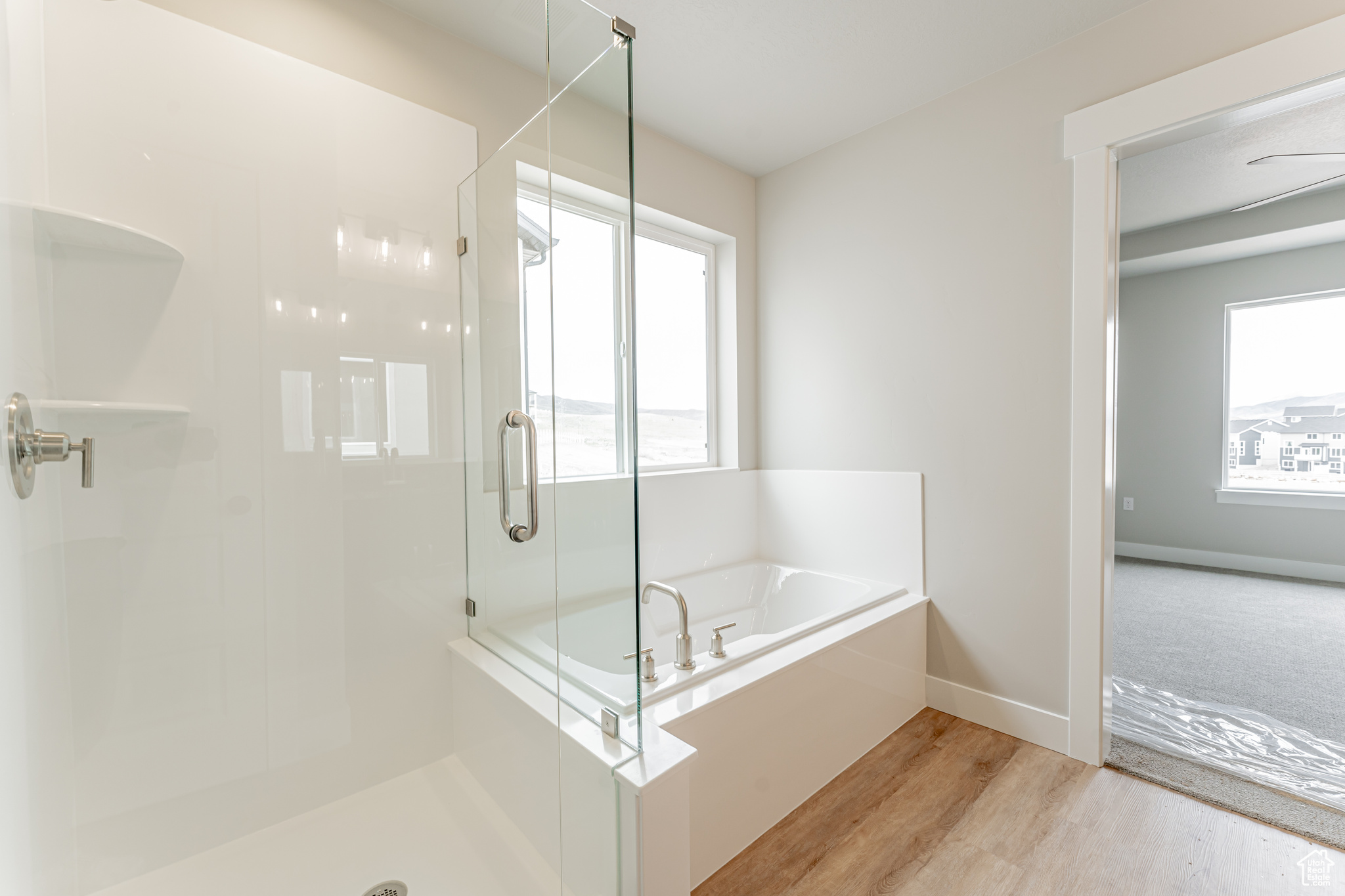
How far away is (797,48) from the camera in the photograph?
2.02 metres

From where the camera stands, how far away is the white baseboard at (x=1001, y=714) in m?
2.04

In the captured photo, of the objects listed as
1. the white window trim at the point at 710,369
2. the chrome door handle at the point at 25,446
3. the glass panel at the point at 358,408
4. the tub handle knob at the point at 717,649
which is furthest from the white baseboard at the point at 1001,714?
the chrome door handle at the point at 25,446

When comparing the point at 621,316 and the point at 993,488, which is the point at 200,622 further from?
the point at 993,488

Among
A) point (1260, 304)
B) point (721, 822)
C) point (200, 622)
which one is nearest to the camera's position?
point (200, 622)

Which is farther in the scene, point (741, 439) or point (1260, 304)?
point (1260, 304)

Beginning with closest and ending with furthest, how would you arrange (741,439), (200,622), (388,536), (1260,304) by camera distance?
1. (200,622)
2. (388,536)
3. (741,439)
4. (1260,304)

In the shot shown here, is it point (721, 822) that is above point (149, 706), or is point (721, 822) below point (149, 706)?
below

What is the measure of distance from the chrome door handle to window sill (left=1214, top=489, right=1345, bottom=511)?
6.33 m

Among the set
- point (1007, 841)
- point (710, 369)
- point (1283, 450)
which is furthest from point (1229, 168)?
point (1007, 841)

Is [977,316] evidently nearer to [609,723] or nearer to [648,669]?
[648,669]

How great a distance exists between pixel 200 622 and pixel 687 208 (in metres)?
2.38

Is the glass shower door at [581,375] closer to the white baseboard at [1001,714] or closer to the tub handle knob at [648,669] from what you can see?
the tub handle knob at [648,669]

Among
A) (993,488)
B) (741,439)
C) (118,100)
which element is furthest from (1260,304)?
(118,100)

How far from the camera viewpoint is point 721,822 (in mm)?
1521
